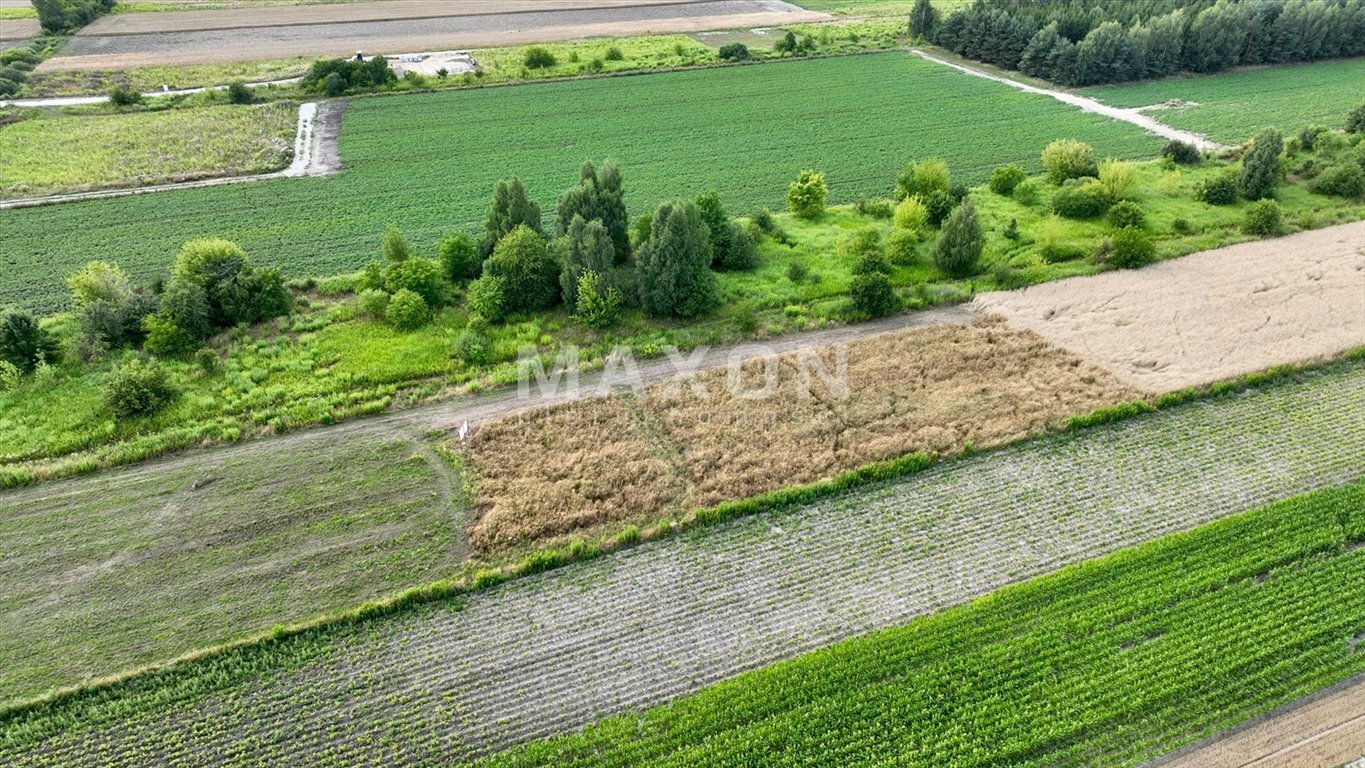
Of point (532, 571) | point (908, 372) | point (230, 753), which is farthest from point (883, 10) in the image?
point (230, 753)

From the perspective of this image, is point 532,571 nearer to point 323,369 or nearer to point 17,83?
point 323,369

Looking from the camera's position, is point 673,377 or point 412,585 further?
Result: point 673,377

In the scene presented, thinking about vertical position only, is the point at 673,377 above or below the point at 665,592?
above

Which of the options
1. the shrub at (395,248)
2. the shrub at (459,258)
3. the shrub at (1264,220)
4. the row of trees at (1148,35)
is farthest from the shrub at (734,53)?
the shrub at (395,248)

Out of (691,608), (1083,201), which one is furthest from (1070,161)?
(691,608)

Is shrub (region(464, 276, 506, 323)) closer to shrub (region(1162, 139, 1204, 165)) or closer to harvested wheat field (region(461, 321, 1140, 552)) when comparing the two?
harvested wheat field (region(461, 321, 1140, 552))

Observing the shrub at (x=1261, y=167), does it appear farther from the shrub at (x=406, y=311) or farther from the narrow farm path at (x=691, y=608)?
the shrub at (x=406, y=311)
